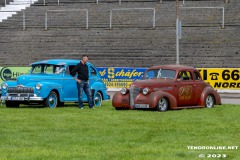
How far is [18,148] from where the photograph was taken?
583 inches

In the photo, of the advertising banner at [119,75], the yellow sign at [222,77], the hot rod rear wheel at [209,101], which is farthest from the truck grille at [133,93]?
the advertising banner at [119,75]

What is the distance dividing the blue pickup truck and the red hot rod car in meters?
2.46

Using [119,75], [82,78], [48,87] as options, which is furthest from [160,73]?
[119,75]

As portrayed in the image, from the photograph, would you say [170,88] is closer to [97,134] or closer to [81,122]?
[81,122]

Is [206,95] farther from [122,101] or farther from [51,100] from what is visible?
[51,100]

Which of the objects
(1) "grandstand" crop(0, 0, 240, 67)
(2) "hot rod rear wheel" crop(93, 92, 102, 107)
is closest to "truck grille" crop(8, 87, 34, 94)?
(2) "hot rod rear wheel" crop(93, 92, 102, 107)

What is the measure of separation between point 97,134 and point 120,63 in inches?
1171

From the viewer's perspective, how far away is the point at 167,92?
87.8ft

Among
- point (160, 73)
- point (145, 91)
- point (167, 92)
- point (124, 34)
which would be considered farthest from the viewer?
point (124, 34)

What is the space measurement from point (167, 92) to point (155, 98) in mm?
839

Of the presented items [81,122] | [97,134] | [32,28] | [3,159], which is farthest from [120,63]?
[3,159]

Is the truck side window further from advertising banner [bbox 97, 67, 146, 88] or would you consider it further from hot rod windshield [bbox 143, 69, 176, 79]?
advertising banner [bbox 97, 67, 146, 88]

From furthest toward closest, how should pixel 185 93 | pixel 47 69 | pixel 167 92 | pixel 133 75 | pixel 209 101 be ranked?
pixel 133 75
pixel 47 69
pixel 209 101
pixel 185 93
pixel 167 92

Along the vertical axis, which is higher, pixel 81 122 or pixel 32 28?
pixel 32 28
